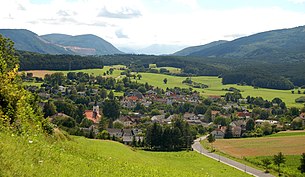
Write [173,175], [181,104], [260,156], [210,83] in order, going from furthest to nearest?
1. [210,83]
2. [181,104]
3. [260,156]
4. [173,175]

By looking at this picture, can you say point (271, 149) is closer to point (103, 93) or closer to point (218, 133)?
point (218, 133)

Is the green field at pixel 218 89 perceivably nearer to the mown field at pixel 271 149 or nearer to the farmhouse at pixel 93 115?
the farmhouse at pixel 93 115

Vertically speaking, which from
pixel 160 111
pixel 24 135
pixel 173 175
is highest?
pixel 24 135

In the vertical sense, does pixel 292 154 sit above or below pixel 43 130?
below

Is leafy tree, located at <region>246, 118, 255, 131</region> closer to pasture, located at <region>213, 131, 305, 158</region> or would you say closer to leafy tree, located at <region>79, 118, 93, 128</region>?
pasture, located at <region>213, 131, 305, 158</region>

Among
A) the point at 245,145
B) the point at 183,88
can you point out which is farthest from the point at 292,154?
the point at 183,88

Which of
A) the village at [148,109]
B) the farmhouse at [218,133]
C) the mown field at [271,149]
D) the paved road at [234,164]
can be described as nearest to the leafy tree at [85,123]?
the village at [148,109]

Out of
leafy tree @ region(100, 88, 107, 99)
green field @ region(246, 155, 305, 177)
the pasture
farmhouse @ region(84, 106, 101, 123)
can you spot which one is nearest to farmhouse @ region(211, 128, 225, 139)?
the pasture

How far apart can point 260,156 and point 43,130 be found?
42.3 m

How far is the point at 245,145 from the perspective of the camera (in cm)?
6875

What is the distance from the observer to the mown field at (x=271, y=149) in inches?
2051

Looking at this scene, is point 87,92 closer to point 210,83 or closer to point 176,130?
point 176,130

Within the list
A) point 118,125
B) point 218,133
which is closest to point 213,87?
point 218,133

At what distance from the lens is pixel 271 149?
6266 centimetres
